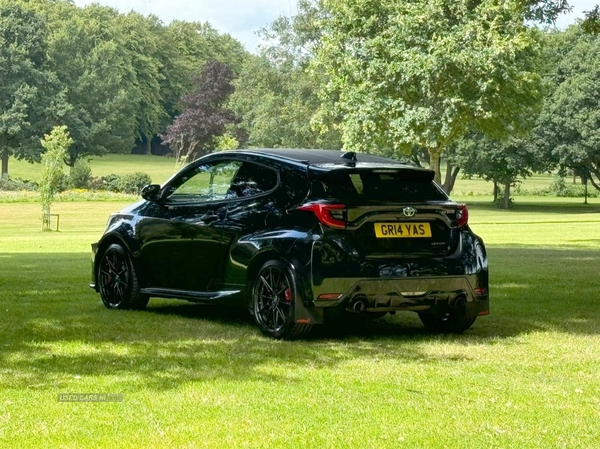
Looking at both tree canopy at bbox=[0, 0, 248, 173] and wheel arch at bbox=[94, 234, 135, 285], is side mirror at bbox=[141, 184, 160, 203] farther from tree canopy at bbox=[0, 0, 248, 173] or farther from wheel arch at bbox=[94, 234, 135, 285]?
tree canopy at bbox=[0, 0, 248, 173]

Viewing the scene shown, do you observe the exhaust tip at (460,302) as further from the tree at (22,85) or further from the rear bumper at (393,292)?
the tree at (22,85)

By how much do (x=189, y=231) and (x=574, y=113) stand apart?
69383 mm

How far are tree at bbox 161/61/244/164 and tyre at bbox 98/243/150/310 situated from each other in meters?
107

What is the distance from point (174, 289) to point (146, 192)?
1093mm

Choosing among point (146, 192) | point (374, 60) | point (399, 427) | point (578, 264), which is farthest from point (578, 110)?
point (399, 427)

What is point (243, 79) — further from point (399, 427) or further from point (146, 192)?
point (399, 427)

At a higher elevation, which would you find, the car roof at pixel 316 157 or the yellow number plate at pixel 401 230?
the car roof at pixel 316 157

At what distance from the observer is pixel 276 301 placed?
986 centimetres

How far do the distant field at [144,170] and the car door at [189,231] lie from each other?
96.9 m

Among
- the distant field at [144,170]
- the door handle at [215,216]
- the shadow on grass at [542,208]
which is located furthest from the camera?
the distant field at [144,170]

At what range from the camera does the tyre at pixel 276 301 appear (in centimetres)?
966

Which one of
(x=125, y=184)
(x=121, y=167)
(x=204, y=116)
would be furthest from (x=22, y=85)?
(x=125, y=184)

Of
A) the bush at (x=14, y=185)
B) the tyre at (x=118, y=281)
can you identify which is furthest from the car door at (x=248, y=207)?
the bush at (x=14, y=185)

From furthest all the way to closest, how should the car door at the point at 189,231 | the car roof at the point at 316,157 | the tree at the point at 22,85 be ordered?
1. the tree at the point at 22,85
2. the car door at the point at 189,231
3. the car roof at the point at 316,157
